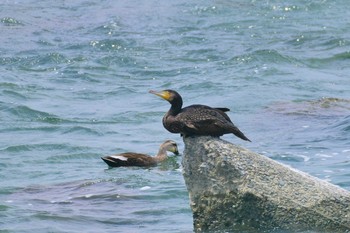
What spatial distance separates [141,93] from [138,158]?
5270 mm

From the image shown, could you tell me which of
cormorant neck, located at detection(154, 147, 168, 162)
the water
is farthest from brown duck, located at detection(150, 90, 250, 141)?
cormorant neck, located at detection(154, 147, 168, 162)

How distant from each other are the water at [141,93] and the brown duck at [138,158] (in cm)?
13

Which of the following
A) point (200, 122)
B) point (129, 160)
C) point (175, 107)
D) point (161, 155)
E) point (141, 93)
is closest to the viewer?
point (200, 122)

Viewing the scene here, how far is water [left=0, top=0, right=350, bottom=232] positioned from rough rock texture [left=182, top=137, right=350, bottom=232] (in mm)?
915

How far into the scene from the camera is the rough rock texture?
8.41 m

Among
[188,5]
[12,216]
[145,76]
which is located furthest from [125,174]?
[188,5]

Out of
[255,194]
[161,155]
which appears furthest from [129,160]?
[255,194]

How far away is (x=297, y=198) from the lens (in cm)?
844

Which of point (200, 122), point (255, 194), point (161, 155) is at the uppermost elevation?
point (200, 122)

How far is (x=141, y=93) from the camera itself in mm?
17953

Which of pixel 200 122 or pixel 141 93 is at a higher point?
pixel 200 122

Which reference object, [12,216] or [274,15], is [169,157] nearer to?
[12,216]

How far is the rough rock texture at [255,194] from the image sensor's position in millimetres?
8406

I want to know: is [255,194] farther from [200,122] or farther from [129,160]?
[129,160]
